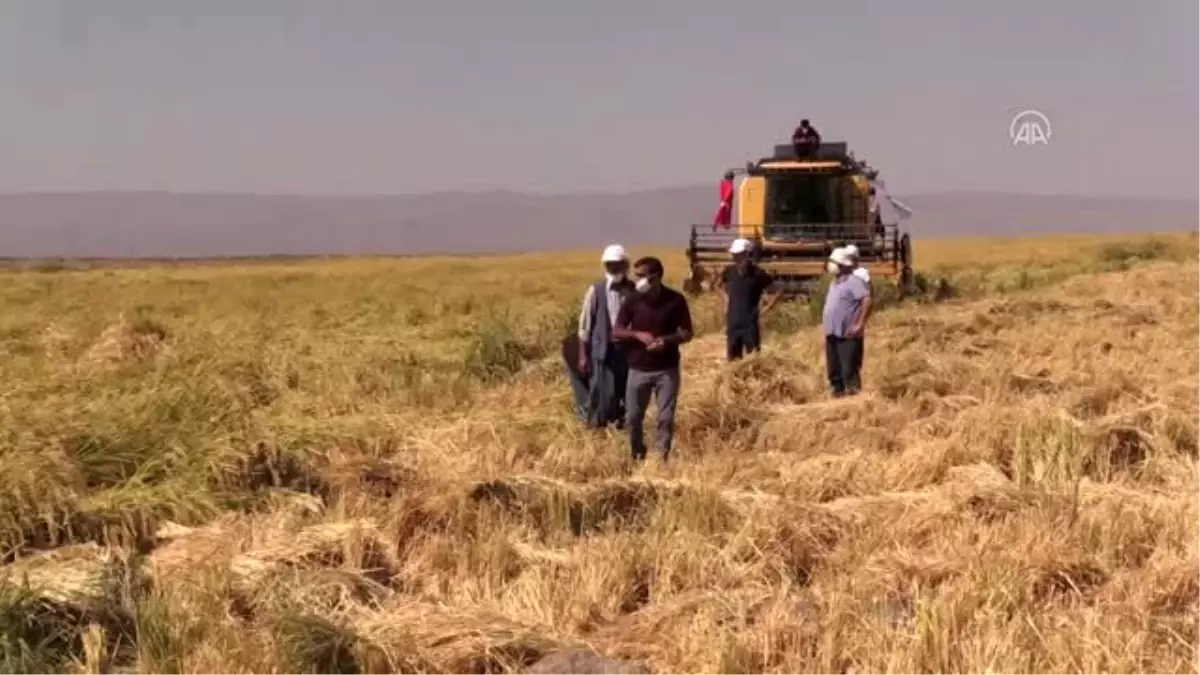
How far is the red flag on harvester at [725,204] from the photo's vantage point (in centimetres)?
2109

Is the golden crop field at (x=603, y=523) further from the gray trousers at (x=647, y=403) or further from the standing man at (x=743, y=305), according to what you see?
the standing man at (x=743, y=305)

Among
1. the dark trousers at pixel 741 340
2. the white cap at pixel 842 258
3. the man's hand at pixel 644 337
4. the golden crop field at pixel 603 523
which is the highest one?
the white cap at pixel 842 258

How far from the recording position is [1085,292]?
20.8 meters

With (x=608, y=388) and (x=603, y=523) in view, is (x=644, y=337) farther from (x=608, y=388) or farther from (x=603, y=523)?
(x=603, y=523)

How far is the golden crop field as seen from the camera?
446 cm

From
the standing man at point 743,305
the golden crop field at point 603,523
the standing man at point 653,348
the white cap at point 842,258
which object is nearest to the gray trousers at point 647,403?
the standing man at point 653,348

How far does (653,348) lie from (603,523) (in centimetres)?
204

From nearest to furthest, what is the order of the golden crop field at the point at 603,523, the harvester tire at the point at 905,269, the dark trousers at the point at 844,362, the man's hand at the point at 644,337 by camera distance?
the golden crop field at the point at 603,523 → the man's hand at the point at 644,337 → the dark trousers at the point at 844,362 → the harvester tire at the point at 905,269

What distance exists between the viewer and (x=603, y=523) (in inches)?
245

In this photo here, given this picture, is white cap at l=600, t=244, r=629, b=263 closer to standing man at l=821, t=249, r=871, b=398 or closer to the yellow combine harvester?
standing man at l=821, t=249, r=871, b=398

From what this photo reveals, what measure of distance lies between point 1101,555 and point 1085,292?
16.5 metres

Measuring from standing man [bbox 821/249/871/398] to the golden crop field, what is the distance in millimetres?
205

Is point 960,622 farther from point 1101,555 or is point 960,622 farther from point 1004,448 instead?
point 1004,448

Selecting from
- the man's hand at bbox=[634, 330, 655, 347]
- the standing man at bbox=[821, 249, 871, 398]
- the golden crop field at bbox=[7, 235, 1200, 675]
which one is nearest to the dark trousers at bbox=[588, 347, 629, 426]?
the golden crop field at bbox=[7, 235, 1200, 675]
